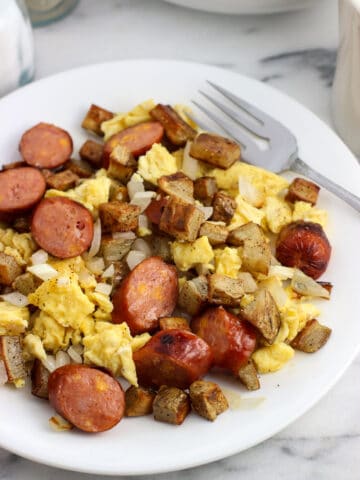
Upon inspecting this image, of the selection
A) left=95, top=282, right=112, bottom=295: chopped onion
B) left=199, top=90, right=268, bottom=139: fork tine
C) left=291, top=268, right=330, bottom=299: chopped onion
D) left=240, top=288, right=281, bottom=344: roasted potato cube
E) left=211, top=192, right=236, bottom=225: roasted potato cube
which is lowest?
left=95, top=282, right=112, bottom=295: chopped onion

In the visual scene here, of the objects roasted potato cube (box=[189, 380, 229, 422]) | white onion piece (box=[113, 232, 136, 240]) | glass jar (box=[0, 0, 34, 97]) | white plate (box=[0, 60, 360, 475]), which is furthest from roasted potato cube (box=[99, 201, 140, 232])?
glass jar (box=[0, 0, 34, 97])

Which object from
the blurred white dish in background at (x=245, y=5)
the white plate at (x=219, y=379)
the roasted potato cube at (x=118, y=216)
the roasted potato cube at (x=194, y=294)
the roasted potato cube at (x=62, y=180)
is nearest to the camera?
the white plate at (x=219, y=379)

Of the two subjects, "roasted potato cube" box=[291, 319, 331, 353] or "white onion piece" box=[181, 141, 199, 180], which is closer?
"roasted potato cube" box=[291, 319, 331, 353]

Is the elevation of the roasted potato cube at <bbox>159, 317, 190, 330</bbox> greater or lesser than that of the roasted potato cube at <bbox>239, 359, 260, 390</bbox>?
greater

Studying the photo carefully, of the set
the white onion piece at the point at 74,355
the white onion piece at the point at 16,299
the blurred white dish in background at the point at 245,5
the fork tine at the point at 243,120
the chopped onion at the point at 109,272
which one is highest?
the blurred white dish in background at the point at 245,5

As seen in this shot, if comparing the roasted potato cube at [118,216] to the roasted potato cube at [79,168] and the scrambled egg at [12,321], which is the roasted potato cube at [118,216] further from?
the scrambled egg at [12,321]

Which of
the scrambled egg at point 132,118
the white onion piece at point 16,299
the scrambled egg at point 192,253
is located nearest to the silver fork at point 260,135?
the scrambled egg at point 132,118

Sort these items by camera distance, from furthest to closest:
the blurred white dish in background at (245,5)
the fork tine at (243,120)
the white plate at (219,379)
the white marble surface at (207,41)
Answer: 1. the white marble surface at (207,41)
2. the blurred white dish in background at (245,5)
3. the fork tine at (243,120)
4. the white plate at (219,379)

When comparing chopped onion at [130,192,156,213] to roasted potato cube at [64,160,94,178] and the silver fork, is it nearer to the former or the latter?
roasted potato cube at [64,160,94,178]
